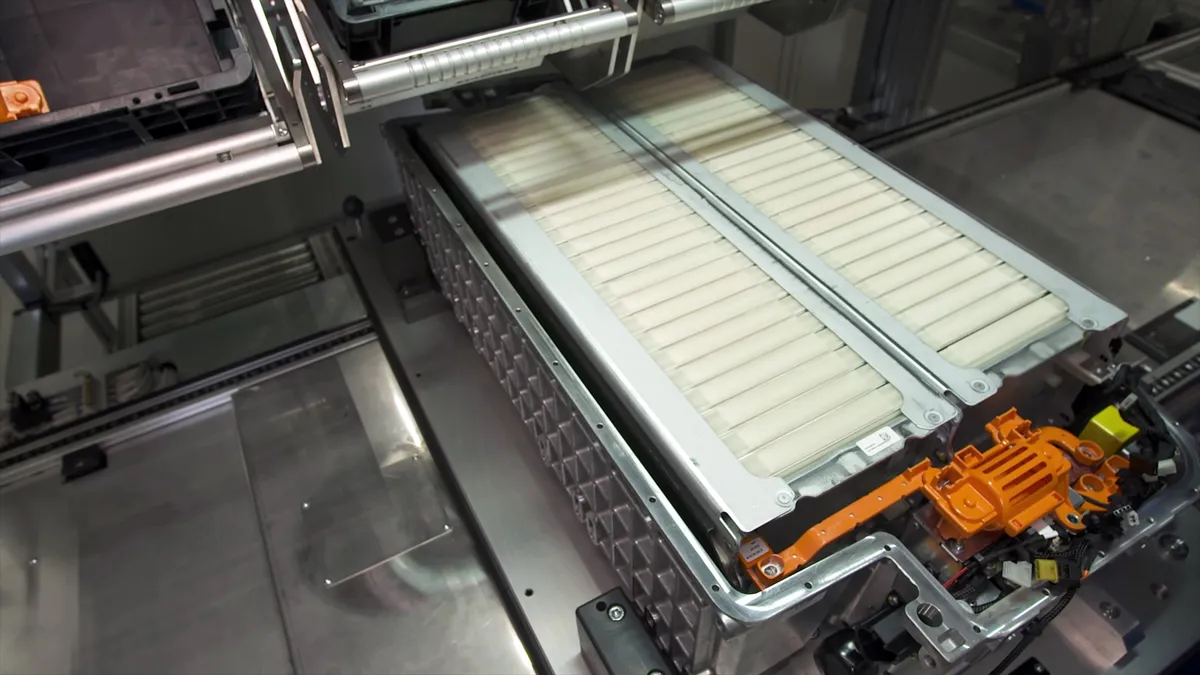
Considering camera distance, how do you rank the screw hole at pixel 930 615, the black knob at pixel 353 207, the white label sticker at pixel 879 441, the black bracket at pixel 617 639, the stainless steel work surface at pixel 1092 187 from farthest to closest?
the stainless steel work surface at pixel 1092 187 → the black knob at pixel 353 207 → the black bracket at pixel 617 639 → the white label sticker at pixel 879 441 → the screw hole at pixel 930 615

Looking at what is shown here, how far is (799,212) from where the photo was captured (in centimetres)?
144

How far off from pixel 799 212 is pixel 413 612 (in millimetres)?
1123

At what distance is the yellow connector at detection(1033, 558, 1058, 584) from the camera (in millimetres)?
965

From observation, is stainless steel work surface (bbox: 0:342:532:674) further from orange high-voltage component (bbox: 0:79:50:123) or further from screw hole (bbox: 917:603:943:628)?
orange high-voltage component (bbox: 0:79:50:123)

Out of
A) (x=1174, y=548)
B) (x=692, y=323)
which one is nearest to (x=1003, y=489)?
(x=692, y=323)

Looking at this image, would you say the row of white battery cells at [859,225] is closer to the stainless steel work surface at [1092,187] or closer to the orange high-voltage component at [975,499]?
the orange high-voltage component at [975,499]

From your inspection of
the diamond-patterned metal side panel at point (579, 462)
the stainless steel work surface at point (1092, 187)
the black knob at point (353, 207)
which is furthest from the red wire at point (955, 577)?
the black knob at point (353, 207)

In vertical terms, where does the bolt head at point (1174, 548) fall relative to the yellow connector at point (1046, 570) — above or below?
below

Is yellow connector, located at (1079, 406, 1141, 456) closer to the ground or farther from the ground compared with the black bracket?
farther from the ground

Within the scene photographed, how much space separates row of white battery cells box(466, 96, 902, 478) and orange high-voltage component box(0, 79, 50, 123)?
0.78 m

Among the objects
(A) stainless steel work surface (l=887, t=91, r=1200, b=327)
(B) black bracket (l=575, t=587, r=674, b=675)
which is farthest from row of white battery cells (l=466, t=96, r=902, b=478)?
(A) stainless steel work surface (l=887, t=91, r=1200, b=327)

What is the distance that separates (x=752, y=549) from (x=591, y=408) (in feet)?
1.09

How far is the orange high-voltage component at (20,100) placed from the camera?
3.56ft

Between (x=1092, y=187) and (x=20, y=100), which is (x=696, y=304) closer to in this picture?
(x=20, y=100)
